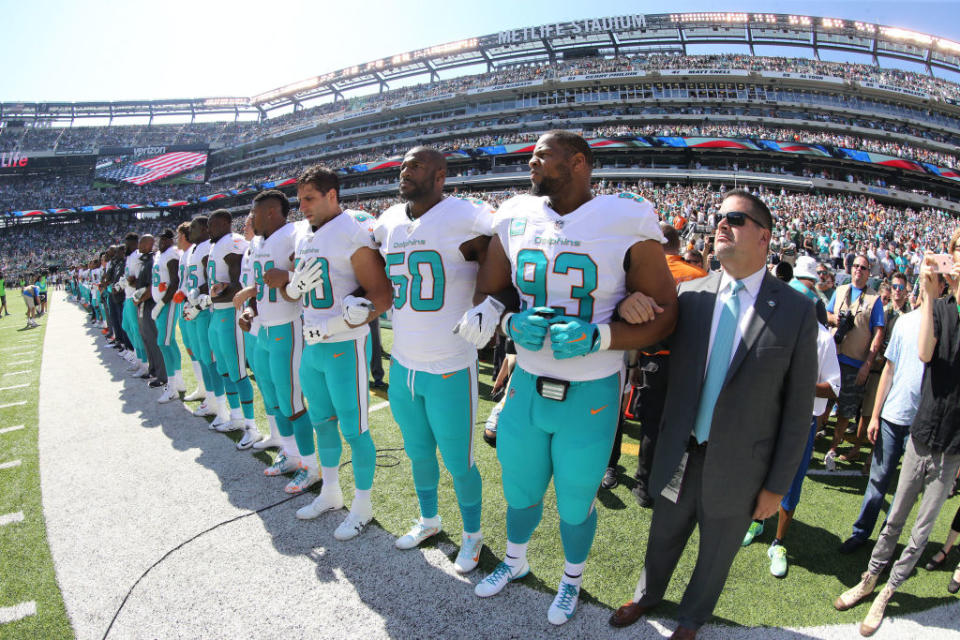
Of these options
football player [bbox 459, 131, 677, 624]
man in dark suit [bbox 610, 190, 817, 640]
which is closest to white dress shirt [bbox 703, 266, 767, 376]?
man in dark suit [bbox 610, 190, 817, 640]

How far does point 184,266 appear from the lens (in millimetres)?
6125

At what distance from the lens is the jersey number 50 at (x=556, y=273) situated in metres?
2.29

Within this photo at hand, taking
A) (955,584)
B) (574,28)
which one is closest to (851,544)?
(955,584)

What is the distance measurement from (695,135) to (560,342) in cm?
→ 4448

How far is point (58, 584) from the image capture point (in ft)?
10.1

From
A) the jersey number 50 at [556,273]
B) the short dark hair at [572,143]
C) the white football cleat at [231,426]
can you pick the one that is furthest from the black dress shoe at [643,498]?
the white football cleat at [231,426]

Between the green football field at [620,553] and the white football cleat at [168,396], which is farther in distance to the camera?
the white football cleat at [168,396]

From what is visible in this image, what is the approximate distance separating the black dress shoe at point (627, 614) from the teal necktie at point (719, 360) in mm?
1059

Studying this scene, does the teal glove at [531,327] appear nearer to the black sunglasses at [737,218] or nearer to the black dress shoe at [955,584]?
the black sunglasses at [737,218]

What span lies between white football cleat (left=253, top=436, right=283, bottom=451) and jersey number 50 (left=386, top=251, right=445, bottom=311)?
9.98 feet

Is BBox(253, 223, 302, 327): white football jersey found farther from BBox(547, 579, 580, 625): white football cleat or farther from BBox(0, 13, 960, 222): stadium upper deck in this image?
BBox(0, 13, 960, 222): stadium upper deck

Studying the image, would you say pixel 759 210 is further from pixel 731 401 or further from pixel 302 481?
pixel 302 481

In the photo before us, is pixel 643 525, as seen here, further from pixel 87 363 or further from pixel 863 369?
pixel 87 363

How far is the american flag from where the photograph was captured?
57.2m
